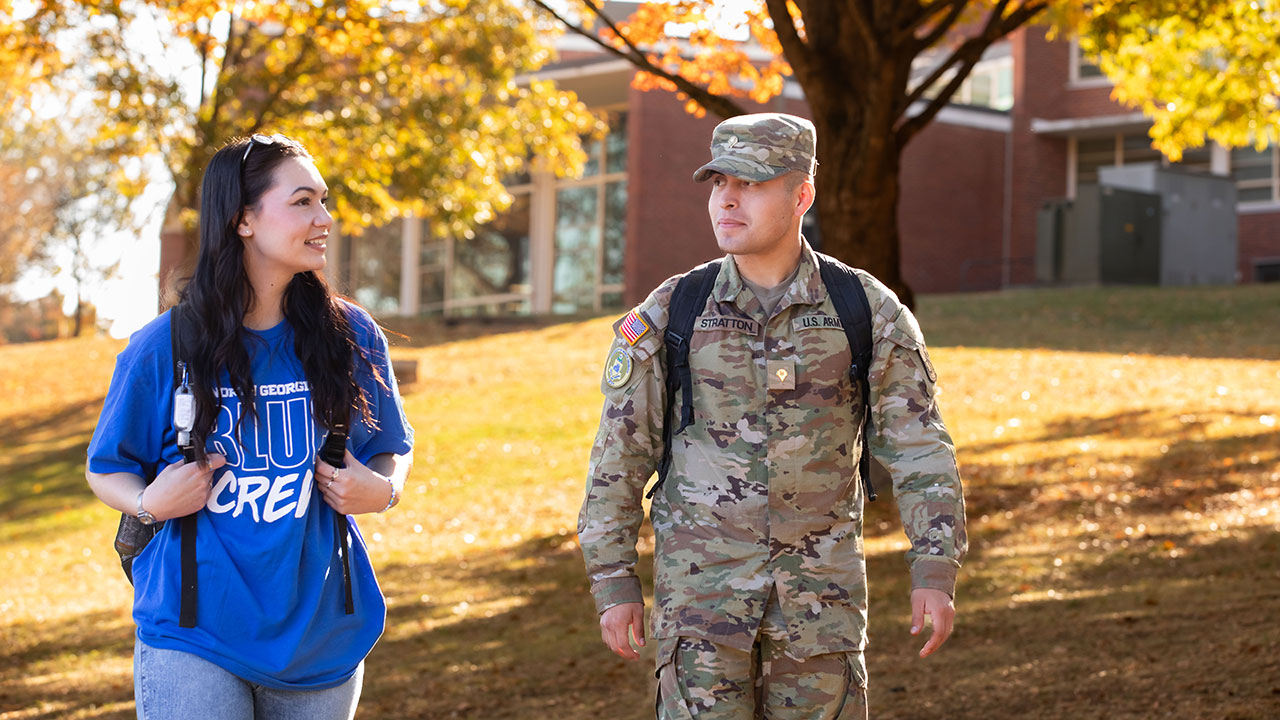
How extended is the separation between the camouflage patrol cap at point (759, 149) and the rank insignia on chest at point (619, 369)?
1.50 ft

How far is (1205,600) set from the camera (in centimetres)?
810

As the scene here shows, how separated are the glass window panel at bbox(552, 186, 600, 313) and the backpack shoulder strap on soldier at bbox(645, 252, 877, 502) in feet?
90.6

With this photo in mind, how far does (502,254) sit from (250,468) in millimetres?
30122

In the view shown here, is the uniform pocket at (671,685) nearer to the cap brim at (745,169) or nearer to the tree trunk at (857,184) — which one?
the cap brim at (745,169)

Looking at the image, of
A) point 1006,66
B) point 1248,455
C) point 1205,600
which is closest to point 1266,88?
point 1248,455

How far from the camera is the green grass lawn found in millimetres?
7094

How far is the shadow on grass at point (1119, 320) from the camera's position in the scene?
19.7 meters

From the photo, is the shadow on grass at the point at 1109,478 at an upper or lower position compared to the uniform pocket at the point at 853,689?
lower

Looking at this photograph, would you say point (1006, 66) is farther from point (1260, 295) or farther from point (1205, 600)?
point (1205, 600)

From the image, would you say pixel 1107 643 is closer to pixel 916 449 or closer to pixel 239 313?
pixel 916 449

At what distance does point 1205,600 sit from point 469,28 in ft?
45.1

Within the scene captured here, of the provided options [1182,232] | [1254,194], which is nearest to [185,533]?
[1182,232]

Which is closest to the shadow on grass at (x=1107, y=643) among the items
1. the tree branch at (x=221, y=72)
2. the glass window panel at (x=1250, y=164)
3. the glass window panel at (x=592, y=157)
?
the tree branch at (x=221, y=72)

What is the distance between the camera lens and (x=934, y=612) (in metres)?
3.28
